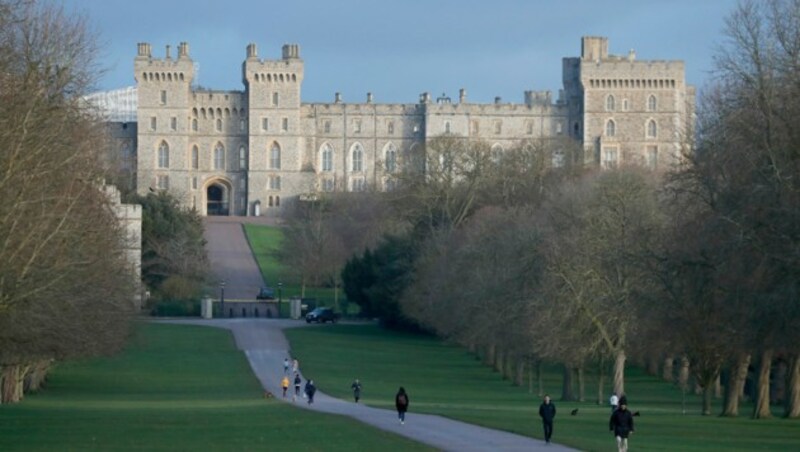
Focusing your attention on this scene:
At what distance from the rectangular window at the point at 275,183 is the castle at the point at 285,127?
65 mm

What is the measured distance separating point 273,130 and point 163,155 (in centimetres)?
732

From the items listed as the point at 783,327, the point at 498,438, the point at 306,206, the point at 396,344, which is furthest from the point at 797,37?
the point at 306,206

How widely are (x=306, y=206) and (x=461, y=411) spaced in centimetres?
7021

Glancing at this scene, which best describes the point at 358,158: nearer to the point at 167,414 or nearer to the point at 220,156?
the point at 220,156

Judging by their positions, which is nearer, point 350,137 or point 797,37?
point 797,37

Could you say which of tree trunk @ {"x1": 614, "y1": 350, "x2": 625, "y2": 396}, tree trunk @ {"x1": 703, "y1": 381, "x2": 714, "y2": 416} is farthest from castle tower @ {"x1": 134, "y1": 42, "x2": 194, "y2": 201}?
tree trunk @ {"x1": 703, "y1": 381, "x2": 714, "y2": 416}

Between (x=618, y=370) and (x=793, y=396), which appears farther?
(x=618, y=370)

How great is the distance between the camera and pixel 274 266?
101 metres

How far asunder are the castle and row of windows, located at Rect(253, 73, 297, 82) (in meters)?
0.07


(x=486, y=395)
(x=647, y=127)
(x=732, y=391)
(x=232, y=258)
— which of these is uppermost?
(x=647, y=127)

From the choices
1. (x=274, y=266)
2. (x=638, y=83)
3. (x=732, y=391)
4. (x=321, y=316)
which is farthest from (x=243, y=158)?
(x=732, y=391)

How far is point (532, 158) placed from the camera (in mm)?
87875

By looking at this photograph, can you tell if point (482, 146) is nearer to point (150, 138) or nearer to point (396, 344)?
point (396, 344)

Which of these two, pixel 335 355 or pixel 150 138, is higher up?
pixel 150 138
